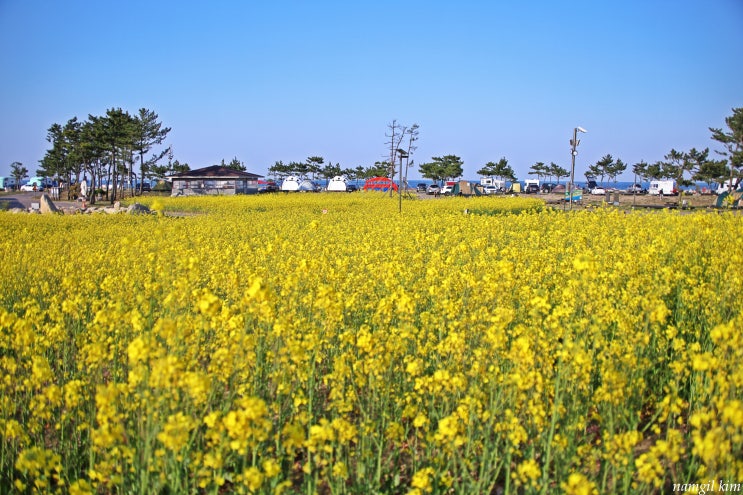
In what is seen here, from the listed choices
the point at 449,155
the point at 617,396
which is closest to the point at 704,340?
the point at 617,396

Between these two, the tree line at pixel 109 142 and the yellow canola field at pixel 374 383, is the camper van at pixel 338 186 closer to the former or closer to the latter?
the tree line at pixel 109 142

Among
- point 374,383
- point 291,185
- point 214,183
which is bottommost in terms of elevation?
point 374,383

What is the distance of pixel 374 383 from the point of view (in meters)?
→ 3.12

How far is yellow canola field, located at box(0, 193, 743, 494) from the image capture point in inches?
97.7

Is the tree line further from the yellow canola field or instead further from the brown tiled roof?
the yellow canola field

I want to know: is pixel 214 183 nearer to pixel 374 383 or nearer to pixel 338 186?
pixel 338 186

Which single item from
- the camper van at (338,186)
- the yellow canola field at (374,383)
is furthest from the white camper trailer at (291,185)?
the yellow canola field at (374,383)

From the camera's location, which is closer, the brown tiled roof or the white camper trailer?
the brown tiled roof

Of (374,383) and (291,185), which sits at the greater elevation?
(291,185)

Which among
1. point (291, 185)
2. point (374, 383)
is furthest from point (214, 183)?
point (374, 383)

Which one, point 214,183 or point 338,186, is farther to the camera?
point 338,186

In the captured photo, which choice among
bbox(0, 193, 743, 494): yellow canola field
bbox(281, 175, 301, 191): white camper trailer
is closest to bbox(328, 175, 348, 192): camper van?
bbox(281, 175, 301, 191): white camper trailer

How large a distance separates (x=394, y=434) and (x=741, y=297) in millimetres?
3601

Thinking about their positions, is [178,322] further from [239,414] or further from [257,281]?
[239,414]
